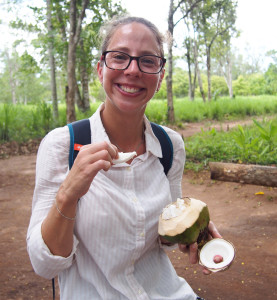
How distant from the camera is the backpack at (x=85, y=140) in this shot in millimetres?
1236

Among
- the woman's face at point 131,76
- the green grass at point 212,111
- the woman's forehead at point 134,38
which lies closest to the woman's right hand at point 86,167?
the woman's face at point 131,76

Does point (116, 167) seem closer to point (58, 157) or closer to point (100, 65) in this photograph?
point (58, 157)

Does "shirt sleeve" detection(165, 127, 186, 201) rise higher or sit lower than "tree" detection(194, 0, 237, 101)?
lower

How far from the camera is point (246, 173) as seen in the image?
175 inches

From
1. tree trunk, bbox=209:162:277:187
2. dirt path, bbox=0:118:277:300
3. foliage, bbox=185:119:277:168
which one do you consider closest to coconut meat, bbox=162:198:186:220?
dirt path, bbox=0:118:277:300

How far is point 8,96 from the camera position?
4403cm

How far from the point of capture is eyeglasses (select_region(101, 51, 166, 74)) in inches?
51.0

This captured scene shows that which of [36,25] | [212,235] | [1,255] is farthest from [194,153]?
[36,25]

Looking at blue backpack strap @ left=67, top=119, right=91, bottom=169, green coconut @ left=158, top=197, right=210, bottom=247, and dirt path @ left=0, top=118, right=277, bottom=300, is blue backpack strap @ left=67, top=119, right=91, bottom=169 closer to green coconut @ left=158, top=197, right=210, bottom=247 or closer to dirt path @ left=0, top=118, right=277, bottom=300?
green coconut @ left=158, top=197, right=210, bottom=247

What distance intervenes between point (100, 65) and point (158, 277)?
98cm

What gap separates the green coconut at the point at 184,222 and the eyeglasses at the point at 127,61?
0.57m

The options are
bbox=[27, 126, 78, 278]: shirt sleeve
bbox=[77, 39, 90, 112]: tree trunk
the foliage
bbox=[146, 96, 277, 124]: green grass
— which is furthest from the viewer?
bbox=[146, 96, 277, 124]: green grass

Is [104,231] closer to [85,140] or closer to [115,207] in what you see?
[115,207]

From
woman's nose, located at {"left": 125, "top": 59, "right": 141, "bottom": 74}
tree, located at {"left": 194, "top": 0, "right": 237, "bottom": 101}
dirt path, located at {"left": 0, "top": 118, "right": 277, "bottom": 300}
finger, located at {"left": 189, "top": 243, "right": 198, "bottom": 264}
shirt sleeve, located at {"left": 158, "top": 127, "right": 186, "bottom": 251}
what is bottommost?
dirt path, located at {"left": 0, "top": 118, "right": 277, "bottom": 300}
